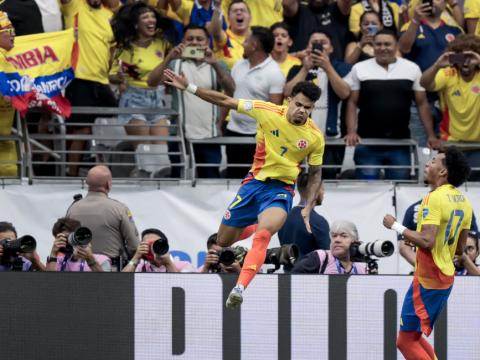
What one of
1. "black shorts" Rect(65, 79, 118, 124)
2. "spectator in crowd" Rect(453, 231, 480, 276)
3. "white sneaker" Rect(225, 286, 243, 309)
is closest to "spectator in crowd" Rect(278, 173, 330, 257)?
"spectator in crowd" Rect(453, 231, 480, 276)

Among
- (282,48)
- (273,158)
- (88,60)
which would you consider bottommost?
(273,158)

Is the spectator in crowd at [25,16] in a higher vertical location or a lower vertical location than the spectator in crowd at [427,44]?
higher

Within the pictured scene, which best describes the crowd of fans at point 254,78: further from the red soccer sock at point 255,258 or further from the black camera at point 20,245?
the red soccer sock at point 255,258

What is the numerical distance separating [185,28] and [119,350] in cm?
467

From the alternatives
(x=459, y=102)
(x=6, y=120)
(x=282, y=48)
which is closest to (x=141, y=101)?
(x=6, y=120)

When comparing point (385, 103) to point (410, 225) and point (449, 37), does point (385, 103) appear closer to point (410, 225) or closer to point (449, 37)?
point (449, 37)

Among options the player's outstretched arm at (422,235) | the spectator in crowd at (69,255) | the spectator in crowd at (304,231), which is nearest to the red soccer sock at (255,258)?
the spectator in crowd at (304,231)

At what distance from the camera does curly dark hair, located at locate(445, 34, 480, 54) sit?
50.1 feet

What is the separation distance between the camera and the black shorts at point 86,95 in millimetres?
15875

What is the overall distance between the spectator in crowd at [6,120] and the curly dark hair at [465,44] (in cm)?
496

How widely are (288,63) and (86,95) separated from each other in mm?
2412

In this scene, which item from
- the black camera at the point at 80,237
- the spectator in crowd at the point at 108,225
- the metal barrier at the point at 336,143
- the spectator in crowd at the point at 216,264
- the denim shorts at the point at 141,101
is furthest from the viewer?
the denim shorts at the point at 141,101

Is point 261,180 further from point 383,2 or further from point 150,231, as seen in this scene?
→ point 383,2

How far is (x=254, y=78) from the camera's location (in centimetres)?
1562
